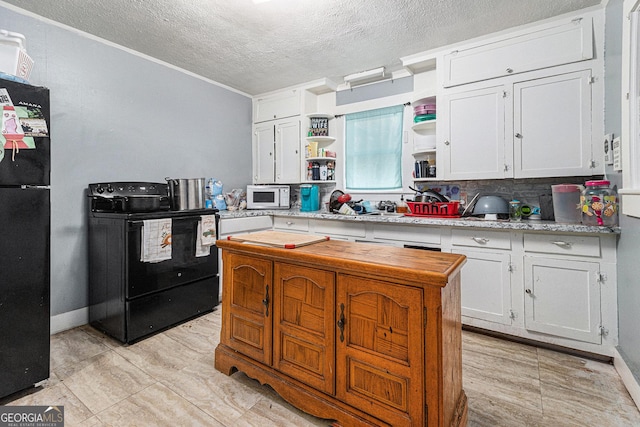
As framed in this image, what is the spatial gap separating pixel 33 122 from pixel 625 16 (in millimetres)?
3413

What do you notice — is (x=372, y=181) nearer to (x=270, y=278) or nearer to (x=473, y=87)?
(x=473, y=87)

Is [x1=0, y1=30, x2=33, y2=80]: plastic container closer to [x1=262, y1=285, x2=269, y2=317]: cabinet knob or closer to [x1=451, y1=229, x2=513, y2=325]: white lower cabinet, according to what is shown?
[x1=262, y1=285, x2=269, y2=317]: cabinet knob

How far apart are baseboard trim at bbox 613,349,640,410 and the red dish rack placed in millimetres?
1470

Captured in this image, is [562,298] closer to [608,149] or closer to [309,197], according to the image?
[608,149]

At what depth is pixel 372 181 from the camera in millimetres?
3812

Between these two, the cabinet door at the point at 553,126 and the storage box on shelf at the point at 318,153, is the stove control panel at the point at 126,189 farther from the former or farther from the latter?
the cabinet door at the point at 553,126

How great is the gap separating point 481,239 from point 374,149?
1752 millimetres

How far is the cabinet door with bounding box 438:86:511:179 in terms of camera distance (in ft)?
8.84

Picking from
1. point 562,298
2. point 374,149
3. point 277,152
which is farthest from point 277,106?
point 562,298

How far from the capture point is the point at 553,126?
2.48 m

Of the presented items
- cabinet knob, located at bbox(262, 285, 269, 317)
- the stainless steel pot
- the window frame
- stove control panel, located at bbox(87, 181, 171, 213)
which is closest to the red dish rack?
the window frame

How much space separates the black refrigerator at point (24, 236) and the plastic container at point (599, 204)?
357cm

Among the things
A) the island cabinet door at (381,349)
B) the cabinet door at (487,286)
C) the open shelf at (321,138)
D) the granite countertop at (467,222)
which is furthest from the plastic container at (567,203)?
the open shelf at (321,138)

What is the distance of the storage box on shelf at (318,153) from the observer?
398cm
